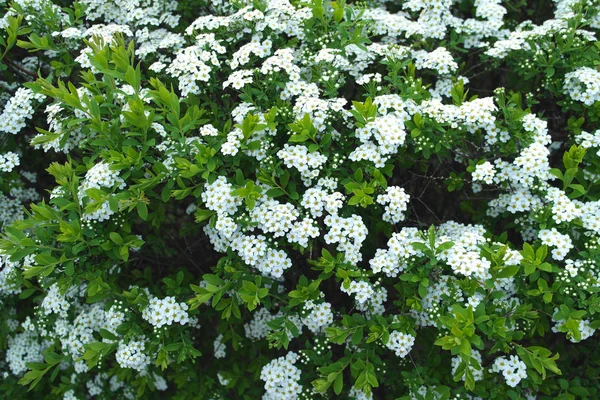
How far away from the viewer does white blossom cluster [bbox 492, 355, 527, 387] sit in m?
3.67

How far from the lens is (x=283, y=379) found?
399 centimetres

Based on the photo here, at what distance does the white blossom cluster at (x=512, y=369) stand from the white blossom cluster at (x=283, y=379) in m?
1.25

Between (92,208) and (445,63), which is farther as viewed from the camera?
(445,63)

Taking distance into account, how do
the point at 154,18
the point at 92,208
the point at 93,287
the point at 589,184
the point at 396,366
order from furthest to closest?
the point at 154,18, the point at 396,366, the point at 589,184, the point at 93,287, the point at 92,208

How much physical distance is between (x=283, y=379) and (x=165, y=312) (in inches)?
34.7

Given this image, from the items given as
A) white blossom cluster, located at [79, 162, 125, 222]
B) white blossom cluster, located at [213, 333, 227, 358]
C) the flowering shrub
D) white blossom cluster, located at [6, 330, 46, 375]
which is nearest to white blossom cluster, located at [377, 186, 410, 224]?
the flowering shrub

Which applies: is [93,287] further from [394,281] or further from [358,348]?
[394,281]

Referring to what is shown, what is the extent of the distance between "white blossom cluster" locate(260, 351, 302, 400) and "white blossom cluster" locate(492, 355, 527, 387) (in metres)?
1.25

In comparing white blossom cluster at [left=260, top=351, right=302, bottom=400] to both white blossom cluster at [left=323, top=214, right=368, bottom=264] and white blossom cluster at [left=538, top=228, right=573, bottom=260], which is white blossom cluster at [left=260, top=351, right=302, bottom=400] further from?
white blossom cluster at [left=538, top=228, right=573, bottom=260]

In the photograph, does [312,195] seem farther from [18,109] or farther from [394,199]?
[18,109]

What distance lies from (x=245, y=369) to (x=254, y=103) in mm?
2145

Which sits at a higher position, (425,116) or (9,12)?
(9,12)

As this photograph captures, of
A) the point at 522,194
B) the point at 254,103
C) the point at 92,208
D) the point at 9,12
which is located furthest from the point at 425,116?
the point at 9,12

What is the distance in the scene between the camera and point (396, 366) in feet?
14.0
